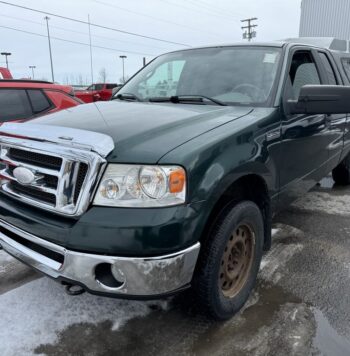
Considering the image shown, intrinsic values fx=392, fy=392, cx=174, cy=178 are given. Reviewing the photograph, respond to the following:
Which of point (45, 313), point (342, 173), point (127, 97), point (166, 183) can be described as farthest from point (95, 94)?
point (166, 183)

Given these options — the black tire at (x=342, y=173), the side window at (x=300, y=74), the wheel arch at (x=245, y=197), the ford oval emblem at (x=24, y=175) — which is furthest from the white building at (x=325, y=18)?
the ford oval emblem at (x=24, y=175)

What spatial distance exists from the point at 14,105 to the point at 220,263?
414 centimetres

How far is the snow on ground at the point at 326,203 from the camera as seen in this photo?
16.2 feet

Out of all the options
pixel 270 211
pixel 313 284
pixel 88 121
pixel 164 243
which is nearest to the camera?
pixel 164 243

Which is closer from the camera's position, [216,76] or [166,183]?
[166,183]

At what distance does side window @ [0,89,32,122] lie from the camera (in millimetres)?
5180

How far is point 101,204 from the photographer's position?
6.71 ft

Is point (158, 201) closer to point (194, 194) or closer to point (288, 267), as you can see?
point (194, 194)

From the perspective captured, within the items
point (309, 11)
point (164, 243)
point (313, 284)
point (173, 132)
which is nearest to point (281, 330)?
point (313, 284)

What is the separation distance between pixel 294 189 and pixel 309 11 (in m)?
18.7

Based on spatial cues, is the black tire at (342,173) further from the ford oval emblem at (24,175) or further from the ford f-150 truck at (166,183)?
the ford oval emblem at (24,175)

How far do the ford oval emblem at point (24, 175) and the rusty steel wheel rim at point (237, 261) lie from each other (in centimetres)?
125

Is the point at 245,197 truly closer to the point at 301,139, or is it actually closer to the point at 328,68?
the point at 301,139

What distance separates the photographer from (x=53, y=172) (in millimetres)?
2166
